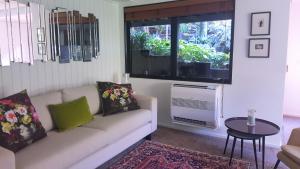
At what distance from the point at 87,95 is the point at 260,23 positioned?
97.6 inches

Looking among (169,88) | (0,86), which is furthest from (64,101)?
(169,88)

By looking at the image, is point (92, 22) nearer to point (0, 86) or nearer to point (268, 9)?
point (0, 86)

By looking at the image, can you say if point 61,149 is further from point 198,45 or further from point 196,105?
point 198,45

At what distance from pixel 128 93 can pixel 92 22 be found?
1.30 metres

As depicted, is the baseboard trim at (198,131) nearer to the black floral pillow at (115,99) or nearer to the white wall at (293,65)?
the black floral pillow at (115,99)

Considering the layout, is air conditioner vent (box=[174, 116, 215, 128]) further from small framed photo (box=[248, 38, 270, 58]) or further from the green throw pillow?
the green throw pillow

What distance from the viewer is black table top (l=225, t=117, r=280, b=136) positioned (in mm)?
2461

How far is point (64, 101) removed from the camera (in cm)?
283

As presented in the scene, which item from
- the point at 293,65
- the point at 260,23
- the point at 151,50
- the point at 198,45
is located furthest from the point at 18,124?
the point at 293,65

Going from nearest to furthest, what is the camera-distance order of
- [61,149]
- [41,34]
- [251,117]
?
[61,149] < [251,117] < [41,34]

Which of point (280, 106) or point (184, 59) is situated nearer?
point (280, 106)

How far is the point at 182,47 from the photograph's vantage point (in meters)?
3.80

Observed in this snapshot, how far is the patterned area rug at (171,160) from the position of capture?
2.64m

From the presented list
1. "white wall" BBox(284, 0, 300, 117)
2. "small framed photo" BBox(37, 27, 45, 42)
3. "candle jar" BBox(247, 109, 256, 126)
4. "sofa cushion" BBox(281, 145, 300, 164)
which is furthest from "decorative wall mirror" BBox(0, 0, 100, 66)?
"white wall" BBox(284, 0, 300, 117)
